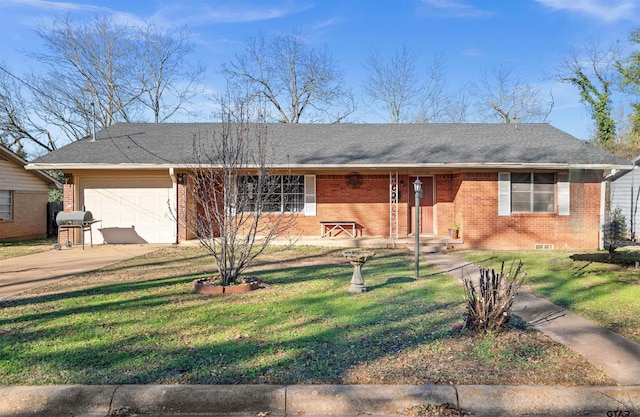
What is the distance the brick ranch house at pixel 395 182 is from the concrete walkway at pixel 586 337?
7.07 metres

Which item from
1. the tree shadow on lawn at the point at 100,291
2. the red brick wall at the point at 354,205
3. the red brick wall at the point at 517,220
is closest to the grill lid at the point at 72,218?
the tree shadow on lawn at the point at 100,291

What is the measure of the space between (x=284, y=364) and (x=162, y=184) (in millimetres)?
11858

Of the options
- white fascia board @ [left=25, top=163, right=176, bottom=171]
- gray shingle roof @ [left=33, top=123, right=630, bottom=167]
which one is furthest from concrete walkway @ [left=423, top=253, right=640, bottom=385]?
white fascia board @ [left=25, top=163, right=176, bottom=171]

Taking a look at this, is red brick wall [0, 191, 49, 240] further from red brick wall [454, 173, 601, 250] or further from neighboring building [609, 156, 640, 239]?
neighboring building [609, 156, 640, 239]

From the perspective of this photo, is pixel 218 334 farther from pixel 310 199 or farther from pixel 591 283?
pixel 310 199

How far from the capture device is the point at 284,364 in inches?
162

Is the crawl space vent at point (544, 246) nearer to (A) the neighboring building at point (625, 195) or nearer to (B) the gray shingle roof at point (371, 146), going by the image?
(B) the gray shingle roof at point (371, 146)

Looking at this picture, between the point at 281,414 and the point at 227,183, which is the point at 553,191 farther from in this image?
the point at 281,414

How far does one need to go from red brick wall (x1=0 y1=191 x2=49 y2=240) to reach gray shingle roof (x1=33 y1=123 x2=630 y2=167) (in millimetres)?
4320

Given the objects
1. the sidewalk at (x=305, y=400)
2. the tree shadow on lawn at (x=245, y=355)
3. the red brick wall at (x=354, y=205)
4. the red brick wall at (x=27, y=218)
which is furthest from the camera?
the red brick wall at (x=27, y=218)

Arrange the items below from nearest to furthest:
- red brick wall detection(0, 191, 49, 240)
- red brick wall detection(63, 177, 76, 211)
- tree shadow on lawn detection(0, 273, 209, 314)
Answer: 1. tree shadow on lawn detection(0, 273, 209, 314)
2. red brick wall detection(63, 177, 76, 211)
3. red brick wall detection(0, 191, 49, 240)

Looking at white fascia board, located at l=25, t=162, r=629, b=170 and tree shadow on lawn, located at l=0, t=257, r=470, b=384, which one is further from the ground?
white fascia board, located at l=25, t=162, r=629, b=170

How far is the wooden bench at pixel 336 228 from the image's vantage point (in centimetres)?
1494

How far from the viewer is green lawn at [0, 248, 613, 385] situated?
154 inches
